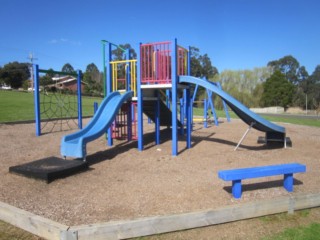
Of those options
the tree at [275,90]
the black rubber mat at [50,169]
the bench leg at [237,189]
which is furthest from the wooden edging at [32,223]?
the tree at [275,90]

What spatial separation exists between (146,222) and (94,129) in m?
4.61

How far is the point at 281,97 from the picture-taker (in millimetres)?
60438

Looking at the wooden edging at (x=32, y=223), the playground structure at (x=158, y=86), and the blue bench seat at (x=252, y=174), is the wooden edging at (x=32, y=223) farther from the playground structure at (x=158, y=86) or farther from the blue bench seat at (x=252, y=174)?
the playground structure at (x=158, y=86)

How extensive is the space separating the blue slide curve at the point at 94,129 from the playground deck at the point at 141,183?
549 mm

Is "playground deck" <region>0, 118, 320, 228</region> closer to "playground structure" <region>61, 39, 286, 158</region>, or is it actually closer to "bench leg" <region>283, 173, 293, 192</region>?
"bench leg" <region>283, 173, 293, 192</region>

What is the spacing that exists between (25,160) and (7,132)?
5.45 m

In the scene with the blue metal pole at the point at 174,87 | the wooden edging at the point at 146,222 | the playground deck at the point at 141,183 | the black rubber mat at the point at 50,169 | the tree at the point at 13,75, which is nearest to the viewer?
the wooden edging at the point at 146,222

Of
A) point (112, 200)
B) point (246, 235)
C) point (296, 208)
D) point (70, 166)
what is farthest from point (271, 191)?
point (70, 166)

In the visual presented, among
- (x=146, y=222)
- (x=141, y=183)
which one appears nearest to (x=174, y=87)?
(x=141, y=183)

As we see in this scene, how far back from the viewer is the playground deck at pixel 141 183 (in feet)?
15.0

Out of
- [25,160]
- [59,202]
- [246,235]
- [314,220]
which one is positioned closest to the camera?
[246,235]

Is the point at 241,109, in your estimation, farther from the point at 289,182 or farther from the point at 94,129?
the point at 94,129

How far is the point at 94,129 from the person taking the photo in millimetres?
7996

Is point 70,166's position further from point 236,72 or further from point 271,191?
point 236,72
